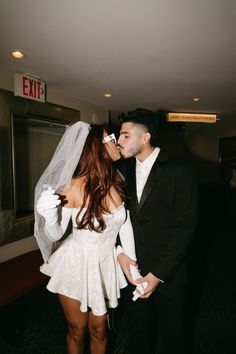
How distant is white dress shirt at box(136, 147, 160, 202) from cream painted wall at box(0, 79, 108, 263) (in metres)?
2.25

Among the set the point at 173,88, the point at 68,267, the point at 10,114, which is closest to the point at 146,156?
the point at 68,267

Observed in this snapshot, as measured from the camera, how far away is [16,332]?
241 centimetres

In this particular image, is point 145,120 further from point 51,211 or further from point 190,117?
point 190,117

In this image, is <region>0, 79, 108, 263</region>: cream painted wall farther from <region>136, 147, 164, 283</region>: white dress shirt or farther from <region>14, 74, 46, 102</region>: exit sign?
<region>136, 147, 164, 283</region>: white dress shirt

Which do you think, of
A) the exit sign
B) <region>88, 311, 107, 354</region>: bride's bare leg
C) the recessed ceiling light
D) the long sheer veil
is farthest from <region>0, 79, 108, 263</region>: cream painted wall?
<region>88, 311, 107, 354</region>: bride's bare leg

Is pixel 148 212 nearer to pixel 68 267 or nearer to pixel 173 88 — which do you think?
pixel 68 267

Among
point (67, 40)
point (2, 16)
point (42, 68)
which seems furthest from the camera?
point (42, 68)

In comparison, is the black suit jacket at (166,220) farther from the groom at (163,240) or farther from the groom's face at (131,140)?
the groom's face at (131,140)

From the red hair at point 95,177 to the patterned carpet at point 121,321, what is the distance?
1.63m

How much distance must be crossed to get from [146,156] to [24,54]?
1.79 metres

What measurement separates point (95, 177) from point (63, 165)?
0.25 m

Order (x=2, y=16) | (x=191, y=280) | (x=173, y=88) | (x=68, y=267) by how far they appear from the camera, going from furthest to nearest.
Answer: (x=173, y=88)
(x=191, y=280)
(x=2, y=16)
(x=68, y=267)

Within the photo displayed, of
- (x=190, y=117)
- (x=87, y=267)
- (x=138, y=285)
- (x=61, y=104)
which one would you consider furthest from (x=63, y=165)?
(x=190, y=117)

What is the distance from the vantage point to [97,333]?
5.57 ft
